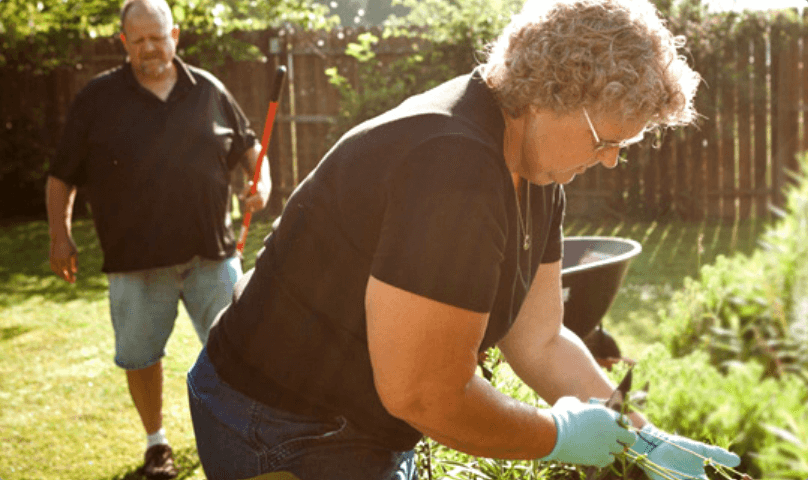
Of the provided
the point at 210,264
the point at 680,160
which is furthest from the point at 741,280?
the point at 680,160

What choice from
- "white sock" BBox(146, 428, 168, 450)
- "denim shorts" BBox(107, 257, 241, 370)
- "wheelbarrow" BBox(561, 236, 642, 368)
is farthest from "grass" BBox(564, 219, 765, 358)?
"white sock" BBox(146, 428, 168, 450)

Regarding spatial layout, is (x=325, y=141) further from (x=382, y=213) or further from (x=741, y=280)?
(x=741, y=280)

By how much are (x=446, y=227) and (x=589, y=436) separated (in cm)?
58

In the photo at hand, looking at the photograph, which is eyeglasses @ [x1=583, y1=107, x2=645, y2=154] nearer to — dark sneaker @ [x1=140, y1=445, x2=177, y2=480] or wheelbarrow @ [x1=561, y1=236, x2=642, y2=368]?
wheelbarrow @ [x1=561, y1=236, x2=642, y2=368]

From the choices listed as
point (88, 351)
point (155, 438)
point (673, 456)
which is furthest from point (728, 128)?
point (673, 456)

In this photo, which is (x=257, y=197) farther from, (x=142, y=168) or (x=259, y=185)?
(x=142, y=168)

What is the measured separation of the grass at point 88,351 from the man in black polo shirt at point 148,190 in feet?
1.85

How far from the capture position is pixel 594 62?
133 cm

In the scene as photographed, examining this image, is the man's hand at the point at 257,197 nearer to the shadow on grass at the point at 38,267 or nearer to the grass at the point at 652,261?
the grass at the point at 652,261

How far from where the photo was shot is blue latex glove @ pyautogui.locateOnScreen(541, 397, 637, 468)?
1.51m

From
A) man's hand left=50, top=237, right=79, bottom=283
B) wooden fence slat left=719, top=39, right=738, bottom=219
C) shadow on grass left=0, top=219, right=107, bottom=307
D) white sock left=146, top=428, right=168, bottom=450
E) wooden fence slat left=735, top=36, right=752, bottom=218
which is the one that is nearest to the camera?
man's hand left=50, top=237, right=79, bottom=283

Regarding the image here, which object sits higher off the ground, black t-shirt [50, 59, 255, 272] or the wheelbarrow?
black t-shirt [50, 59, 255, 272]

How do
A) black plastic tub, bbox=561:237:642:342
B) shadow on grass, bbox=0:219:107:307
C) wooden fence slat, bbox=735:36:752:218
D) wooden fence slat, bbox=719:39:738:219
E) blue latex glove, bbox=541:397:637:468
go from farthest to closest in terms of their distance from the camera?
wooden fence slat, bbox=735:36:752:218 → wooden fence slat, bbox=719:39:738:219 → shadow on grass, bbox=0:219:107:307 → black plastic tub, bbox=561:237:642:342 → blue latex glove, bbox=541:397:637:468

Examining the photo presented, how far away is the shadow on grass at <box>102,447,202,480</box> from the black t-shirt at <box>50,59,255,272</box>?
3.24 feet
